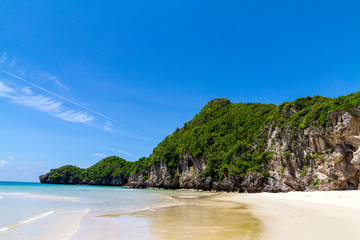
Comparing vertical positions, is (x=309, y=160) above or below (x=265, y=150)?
below

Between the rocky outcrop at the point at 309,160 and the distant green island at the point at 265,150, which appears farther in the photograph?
the distant green island at the point at 265,150

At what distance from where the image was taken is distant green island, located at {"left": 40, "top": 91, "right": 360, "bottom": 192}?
85.9 feet

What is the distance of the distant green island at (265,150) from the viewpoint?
26.2 meters

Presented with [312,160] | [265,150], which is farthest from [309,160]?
[265,150]

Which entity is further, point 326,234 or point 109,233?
point 109,233

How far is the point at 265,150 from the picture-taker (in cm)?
4191

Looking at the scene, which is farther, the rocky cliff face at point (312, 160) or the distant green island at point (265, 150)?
the distant green island at point (265, 150)

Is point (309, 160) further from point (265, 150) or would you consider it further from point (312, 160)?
point (265, 150)

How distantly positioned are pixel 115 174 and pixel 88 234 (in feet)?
340

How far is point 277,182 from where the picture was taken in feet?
116

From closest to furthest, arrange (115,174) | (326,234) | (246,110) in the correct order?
(326,234) < (246,110) < (115,174)

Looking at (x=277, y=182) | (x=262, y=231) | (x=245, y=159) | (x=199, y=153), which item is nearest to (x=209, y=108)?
(x=199, y=153)

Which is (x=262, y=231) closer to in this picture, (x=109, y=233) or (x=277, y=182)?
(x=109, y=233)

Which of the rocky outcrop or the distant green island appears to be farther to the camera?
the distant green island
